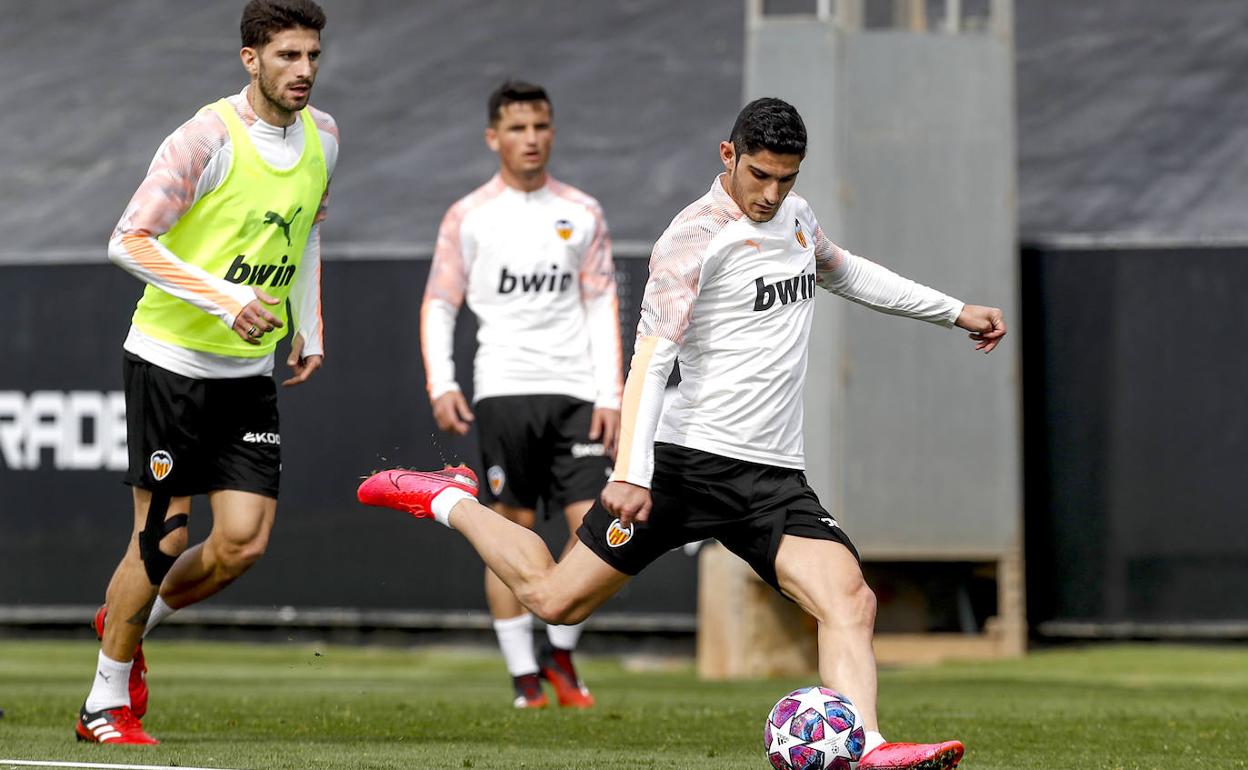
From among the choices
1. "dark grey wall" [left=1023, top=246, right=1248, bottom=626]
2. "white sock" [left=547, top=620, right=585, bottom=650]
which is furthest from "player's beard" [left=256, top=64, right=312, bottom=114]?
"dark grey wall" [left=1023, top=246, right=1248, bottom=626]

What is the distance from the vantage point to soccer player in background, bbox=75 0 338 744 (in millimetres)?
7047

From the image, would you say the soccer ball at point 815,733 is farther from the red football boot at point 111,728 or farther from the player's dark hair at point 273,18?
the player's dark hair at point 273,18

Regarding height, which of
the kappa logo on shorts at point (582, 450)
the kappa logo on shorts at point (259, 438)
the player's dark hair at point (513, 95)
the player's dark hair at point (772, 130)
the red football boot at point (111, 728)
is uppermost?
the player's dark hair at point (513, 95)

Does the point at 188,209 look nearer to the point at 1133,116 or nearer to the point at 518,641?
the point at 518,641

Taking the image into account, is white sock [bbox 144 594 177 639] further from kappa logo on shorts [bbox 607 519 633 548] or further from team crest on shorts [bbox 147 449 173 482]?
kappa logo on shorts [bbox 607 519 633 548]

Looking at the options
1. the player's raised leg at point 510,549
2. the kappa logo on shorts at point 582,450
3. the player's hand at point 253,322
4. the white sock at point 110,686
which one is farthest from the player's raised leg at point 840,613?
the kappa logo on shorts at point 582,450

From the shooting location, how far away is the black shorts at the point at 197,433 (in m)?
7.14

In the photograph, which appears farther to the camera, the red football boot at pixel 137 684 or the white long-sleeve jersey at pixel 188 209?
the red football boot at pixel 137 684

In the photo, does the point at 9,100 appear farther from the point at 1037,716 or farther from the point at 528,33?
the point at 1037,716

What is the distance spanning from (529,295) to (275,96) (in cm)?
245

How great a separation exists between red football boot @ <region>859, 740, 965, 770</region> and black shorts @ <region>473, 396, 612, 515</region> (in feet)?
12.2

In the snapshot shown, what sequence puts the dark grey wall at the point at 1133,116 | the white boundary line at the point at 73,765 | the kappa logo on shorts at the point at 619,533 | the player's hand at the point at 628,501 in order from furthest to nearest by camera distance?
the dark grey wall at the point at 1133,116 < the kappa logo on shorts at the point at 619,533 < the white boundary line at the point at 73,765 < the player's hand at the point at 628,501

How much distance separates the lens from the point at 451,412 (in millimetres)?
9172

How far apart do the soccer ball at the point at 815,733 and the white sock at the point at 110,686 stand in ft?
8.36
